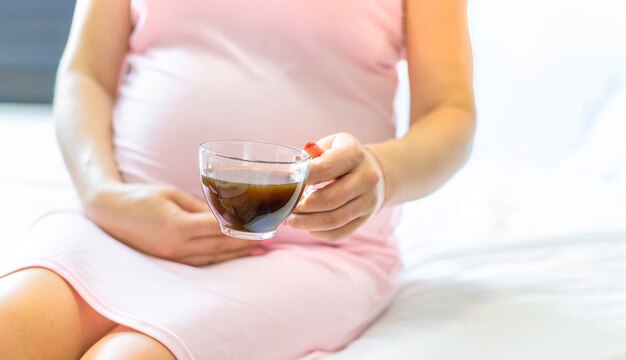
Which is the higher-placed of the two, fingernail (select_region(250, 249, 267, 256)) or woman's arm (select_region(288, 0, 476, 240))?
→ woman's arm (select_region(288, 0, 476, 240))

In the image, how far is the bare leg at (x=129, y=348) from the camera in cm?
81

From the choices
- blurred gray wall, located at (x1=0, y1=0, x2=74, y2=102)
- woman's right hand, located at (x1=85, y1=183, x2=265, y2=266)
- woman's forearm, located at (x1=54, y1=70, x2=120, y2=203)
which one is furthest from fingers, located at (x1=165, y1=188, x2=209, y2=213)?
blurred gray wall, located at (x1=0, y1=0, x2=74, y2=102)

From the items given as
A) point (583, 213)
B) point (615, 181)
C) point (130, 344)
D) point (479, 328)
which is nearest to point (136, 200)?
point (130, 344)

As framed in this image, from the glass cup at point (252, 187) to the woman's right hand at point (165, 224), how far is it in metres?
0.18

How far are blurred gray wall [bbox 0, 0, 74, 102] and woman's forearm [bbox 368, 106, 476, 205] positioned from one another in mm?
1974

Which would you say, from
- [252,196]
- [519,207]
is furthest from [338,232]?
[519,207]

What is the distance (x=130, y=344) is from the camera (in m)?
0.82

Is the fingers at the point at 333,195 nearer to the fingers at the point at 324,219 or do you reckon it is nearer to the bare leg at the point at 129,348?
the fingers at the point at 324,219

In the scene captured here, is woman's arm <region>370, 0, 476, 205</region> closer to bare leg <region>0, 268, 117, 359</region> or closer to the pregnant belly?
the pregnant belly

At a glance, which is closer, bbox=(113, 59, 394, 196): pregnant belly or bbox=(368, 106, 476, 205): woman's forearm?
bbox=(368, 106, 476, 205): woman's forearm

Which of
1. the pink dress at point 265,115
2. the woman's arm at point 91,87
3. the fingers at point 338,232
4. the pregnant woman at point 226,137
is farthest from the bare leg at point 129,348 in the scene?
the woman's arm at point 91,87

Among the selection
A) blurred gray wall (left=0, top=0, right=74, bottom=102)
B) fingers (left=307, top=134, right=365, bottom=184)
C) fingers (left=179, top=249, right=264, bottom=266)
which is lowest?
blurred gray wall (left=0, top=0, right=74, bottom=102)

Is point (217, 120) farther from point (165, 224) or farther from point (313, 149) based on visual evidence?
point (313, 149)

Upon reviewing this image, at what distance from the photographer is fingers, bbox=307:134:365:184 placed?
824 mm
